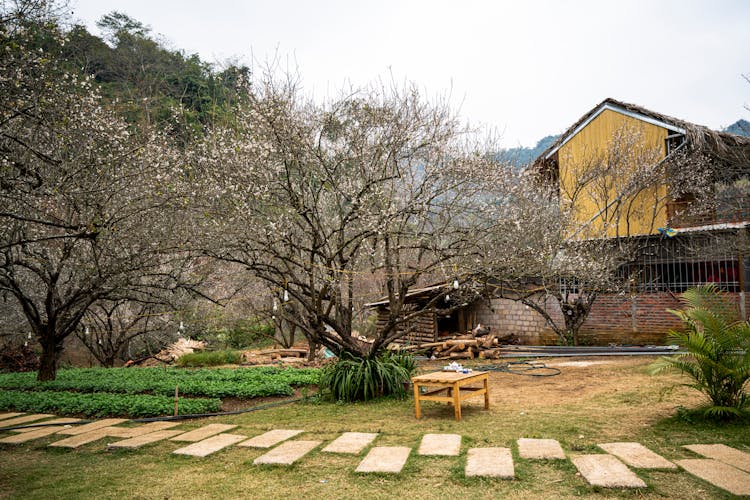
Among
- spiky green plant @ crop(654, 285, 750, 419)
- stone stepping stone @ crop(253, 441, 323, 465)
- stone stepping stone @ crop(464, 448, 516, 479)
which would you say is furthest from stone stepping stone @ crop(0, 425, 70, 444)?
spiky green plant @ crop(654, 285, 750, 419)

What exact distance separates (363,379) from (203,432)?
2960mm

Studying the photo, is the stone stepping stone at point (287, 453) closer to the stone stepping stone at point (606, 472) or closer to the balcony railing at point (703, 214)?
the stone stepping stone at point (606, 472)

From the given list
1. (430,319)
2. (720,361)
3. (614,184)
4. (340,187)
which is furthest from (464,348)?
(720,361)

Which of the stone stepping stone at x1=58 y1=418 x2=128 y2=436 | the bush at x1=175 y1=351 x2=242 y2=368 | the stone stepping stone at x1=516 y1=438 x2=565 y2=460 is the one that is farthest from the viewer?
the bush at x1=175 y1=351 x2=242 y2=368

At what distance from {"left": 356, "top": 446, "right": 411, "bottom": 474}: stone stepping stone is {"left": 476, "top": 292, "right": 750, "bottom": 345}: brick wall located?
10.3m

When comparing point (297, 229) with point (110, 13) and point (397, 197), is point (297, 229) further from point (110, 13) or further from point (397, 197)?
point (110, 13)

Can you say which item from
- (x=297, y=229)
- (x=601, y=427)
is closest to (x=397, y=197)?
(x=297, y=229)

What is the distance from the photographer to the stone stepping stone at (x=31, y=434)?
659cm

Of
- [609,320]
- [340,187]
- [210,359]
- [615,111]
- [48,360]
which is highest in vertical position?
[615,111]

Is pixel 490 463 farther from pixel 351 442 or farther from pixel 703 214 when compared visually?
pixel 703 214

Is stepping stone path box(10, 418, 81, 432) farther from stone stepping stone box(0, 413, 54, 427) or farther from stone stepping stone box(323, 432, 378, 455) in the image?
stone stepping stone box(323, 432, 378, 455)

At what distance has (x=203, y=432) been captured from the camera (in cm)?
652

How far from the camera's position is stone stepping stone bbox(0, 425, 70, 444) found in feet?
21.6

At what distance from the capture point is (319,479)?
4543 millimetres
